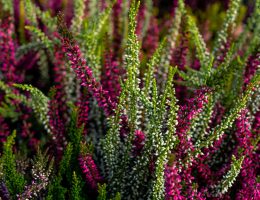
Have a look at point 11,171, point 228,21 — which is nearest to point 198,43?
Answer: point 228,21

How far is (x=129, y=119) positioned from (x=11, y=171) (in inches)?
10.8

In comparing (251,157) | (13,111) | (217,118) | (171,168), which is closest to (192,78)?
(217,118)

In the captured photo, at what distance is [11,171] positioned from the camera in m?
0.90

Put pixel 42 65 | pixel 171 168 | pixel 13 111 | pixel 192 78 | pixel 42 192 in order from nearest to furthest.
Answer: pixel 171 168, pixel 42 192, pixel 192 78, pixel 13 111, pixel 42 65

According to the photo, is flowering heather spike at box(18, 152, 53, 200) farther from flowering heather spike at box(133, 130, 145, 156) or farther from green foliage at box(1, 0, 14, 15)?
green foliage at box(1, 0, 14, 15)

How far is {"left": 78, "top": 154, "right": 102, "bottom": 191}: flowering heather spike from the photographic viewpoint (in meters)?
0.94

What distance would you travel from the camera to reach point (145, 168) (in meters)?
0.97

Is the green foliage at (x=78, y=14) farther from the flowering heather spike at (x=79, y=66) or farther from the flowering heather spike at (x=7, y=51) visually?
the flowering heather spike at (x=79, y=66)

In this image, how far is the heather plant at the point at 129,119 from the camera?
0.87m

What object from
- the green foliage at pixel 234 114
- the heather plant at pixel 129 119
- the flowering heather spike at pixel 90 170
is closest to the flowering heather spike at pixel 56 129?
the heather plant at pixel 129 119

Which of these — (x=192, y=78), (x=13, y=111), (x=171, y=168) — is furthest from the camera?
(x=13, y=111)

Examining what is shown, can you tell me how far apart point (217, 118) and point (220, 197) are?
0.22m

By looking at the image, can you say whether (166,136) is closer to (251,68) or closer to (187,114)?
(187,114)

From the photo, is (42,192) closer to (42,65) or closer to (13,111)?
(13,111)
